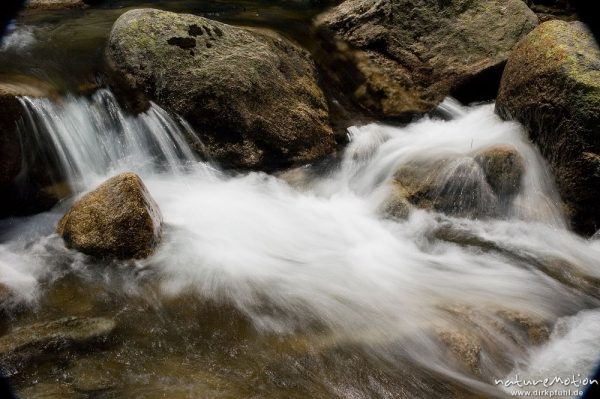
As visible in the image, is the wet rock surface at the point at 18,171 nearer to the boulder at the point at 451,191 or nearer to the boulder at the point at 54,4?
the boulder at the point at 451,191

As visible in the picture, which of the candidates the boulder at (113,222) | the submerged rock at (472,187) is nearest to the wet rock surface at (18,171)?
the boulder at (113,222)

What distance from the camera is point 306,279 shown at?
5.42 metres

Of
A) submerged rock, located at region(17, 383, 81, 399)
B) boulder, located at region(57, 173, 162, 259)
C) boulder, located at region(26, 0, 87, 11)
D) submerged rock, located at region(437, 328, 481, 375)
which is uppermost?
boulder, located at region(26, 0, 87, 11)

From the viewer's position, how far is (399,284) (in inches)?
215

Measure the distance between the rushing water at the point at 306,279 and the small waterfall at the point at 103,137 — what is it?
0.07 feet

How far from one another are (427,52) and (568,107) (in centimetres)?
409

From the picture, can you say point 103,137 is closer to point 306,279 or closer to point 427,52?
point 306,279

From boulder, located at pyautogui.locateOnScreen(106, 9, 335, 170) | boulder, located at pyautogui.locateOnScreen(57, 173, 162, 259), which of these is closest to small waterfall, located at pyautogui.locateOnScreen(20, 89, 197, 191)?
boulder, located at pyautogui.locateOnScreen(106, 9, 335, 170)

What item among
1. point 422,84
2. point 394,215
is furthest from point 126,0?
point 394,215

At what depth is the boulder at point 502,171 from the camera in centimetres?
689

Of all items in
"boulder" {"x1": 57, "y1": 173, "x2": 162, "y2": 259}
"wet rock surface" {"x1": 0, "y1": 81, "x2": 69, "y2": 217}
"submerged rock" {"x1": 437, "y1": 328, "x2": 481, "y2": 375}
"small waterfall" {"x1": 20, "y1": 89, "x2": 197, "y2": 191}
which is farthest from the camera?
"small waterfall" {"x1": 20, "y1": 89, "x2": 197, "y2": 191}

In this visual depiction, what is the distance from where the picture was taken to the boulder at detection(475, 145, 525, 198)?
6895 millimetres

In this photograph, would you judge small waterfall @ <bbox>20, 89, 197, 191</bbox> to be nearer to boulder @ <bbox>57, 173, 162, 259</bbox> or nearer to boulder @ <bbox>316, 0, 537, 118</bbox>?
boulder @ <bbox>57, 173, 162, 259</bbox>

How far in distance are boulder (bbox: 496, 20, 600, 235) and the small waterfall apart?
5799 mm
